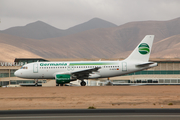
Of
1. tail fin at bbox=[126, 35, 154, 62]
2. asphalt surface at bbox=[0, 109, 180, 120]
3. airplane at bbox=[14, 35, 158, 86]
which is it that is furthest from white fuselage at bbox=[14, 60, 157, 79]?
asphalt surface at bbox=[0, 109, 180, 120]

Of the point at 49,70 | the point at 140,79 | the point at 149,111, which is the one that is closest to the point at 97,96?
the point at 149,111

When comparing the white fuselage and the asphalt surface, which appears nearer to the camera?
the asphalt surface

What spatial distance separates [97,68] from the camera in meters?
36.4

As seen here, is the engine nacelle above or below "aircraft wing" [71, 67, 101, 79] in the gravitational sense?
below

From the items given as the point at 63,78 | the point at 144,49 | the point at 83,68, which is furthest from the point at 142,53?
the point at 63,78

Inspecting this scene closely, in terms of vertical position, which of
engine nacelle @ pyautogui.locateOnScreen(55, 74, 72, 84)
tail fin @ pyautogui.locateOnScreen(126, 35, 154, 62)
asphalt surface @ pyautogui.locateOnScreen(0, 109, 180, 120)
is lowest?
asphalt surface @ pyautogui.locateOnScreen(0, 109, 180, 120)

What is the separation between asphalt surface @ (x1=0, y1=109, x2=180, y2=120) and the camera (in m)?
14.9

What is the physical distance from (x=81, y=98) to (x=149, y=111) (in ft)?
30.2

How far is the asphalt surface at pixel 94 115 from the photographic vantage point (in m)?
14.9

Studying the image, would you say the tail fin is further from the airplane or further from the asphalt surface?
the asphalt surface

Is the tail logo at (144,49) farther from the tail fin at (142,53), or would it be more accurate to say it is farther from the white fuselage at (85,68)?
the white fuselage at (85,68)

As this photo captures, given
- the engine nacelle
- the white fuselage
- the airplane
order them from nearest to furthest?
the engine nacelle → the airplane → the white fuselage

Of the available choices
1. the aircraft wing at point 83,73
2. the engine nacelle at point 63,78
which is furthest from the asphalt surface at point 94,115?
the engine nacelle at point 63,78

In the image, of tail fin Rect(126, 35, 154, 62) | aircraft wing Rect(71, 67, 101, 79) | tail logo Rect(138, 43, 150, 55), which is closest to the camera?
aircraft wing Rect(71, 67, 101, 79)
